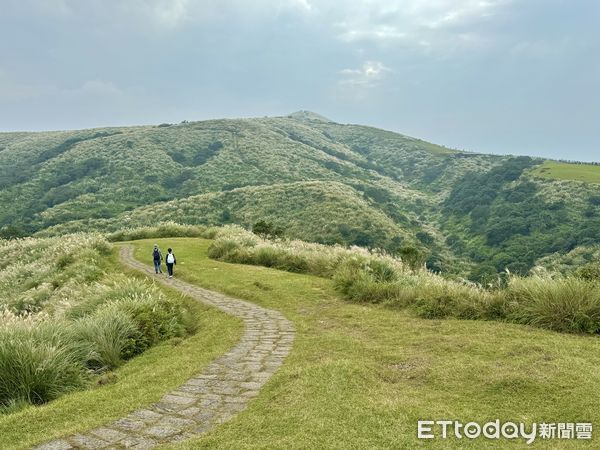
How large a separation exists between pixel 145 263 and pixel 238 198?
40.9 m

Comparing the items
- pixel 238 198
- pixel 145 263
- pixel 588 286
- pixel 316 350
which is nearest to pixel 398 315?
pixel 316 350

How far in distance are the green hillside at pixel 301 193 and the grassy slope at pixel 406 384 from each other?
11.4ft

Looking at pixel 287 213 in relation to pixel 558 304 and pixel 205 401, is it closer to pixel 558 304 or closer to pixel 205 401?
pixel 558 304

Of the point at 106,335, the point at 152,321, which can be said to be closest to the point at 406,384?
the point at 106,335

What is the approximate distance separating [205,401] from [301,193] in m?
57.1

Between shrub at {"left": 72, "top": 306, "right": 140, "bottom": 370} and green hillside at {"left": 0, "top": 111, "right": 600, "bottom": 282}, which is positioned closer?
shrub at {"left": 72, "top": 306, "right": 140, "bottom": 370}

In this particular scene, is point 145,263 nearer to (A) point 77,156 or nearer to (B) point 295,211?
(B) point 295,211

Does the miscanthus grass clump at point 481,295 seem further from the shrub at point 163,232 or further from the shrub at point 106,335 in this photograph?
the shrub at point 163,232

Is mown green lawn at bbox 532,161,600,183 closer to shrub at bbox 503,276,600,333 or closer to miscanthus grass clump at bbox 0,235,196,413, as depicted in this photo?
shrub at bbox 503,276,600,333

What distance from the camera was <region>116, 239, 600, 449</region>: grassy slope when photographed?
4277mm

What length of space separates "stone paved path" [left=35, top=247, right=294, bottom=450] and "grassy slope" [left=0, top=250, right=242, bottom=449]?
0.21 meters

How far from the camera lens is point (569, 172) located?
3189 inches

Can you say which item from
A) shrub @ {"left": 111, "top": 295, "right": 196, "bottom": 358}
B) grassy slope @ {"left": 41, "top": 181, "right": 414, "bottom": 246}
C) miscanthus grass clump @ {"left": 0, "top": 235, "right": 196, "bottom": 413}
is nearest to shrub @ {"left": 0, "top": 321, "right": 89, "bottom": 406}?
miscanthus grass clump @ {"left": 0, "top": 235, "right": 196, "bottom": 413}

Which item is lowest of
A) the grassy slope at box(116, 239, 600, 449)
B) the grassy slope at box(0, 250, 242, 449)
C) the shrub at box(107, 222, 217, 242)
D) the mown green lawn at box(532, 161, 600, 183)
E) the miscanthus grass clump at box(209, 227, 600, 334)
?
the grassy slope at box(0, 250, 242, 449)
